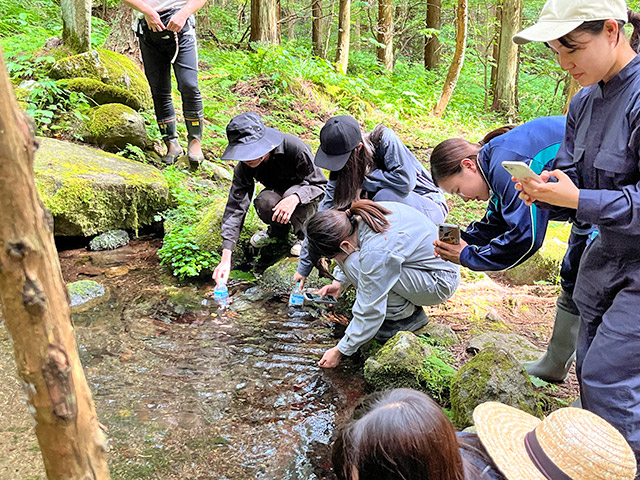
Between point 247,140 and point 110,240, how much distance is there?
6.67 feet

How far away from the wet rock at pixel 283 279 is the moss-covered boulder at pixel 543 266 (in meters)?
1.89

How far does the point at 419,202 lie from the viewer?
396 centimetres

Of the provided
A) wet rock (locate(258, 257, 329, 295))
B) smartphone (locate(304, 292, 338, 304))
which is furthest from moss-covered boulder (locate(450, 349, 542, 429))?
wet rock (locate(258, 257, 329, 295))

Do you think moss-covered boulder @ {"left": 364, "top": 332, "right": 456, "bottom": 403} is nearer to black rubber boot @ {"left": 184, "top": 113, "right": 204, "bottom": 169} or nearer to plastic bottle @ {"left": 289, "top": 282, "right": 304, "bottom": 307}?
plastic bottle @ {"left": 289, "top": 282, "right": 304, "bottom": 307}

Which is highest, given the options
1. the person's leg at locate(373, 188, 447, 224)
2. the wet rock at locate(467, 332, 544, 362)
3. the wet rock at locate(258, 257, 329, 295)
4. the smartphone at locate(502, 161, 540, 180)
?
the smartphone at locate(502, 161, 540, 180)

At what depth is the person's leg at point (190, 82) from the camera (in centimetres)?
521

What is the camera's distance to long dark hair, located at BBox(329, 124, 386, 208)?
3.82 metres

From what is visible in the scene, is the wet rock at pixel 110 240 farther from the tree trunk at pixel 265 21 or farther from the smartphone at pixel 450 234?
the tree trunk at pixel 265 21

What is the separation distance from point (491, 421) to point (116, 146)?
5569mm

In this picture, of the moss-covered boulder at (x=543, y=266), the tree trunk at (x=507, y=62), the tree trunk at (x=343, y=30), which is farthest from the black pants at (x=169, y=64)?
the tree trunk at (x=507, y=62)

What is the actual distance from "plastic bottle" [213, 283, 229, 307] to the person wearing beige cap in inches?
108

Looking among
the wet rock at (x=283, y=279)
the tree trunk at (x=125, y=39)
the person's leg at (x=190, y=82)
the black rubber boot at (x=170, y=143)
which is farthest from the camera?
the tree trunk at (x=125, y=39)

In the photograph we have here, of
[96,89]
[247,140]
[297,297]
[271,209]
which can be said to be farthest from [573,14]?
[96,89]

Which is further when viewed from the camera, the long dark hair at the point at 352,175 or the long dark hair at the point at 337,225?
the long dark hair at the point at 352,175
